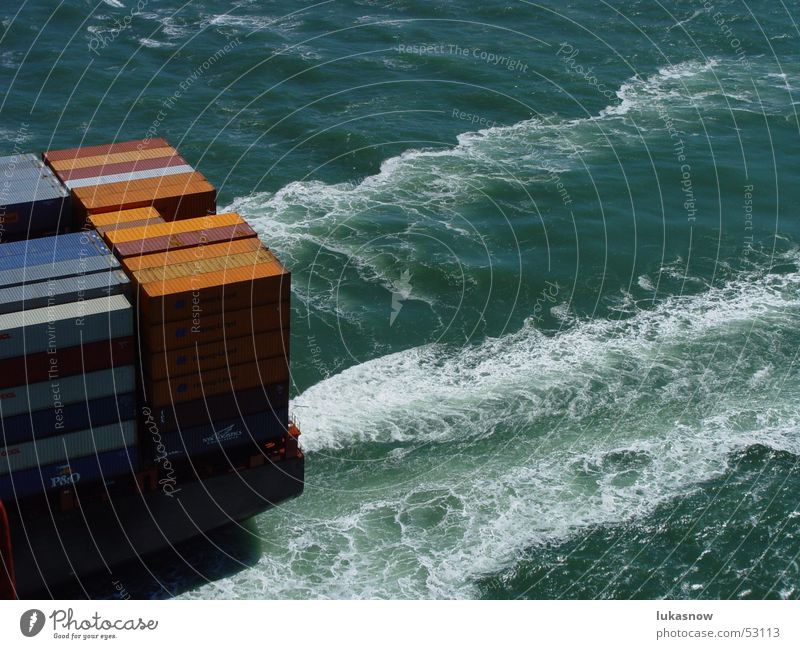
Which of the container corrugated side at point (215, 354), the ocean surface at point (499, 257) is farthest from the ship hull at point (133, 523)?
the container corrugated side at point (215, 354)

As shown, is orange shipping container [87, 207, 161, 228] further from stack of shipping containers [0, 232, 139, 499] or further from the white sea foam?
the white sea foam

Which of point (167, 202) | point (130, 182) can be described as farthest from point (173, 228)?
point (130, 182)

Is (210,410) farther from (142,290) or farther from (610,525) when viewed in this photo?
(610,525)

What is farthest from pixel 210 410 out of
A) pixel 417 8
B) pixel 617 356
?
pixel 417 8

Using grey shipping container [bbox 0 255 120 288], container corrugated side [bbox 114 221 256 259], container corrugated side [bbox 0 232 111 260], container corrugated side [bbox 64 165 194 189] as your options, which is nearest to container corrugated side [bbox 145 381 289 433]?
grey shipping container [bbox 0 255 120 288]

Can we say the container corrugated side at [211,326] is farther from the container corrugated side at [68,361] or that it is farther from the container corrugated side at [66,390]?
the container corrugated side at [66,390]

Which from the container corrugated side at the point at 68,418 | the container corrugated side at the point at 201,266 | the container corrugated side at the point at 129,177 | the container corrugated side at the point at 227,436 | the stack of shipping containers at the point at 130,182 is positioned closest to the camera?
the container corrugated side at the point at 68,418

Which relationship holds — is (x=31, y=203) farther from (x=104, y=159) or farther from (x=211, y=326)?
(x=211, y=326)
